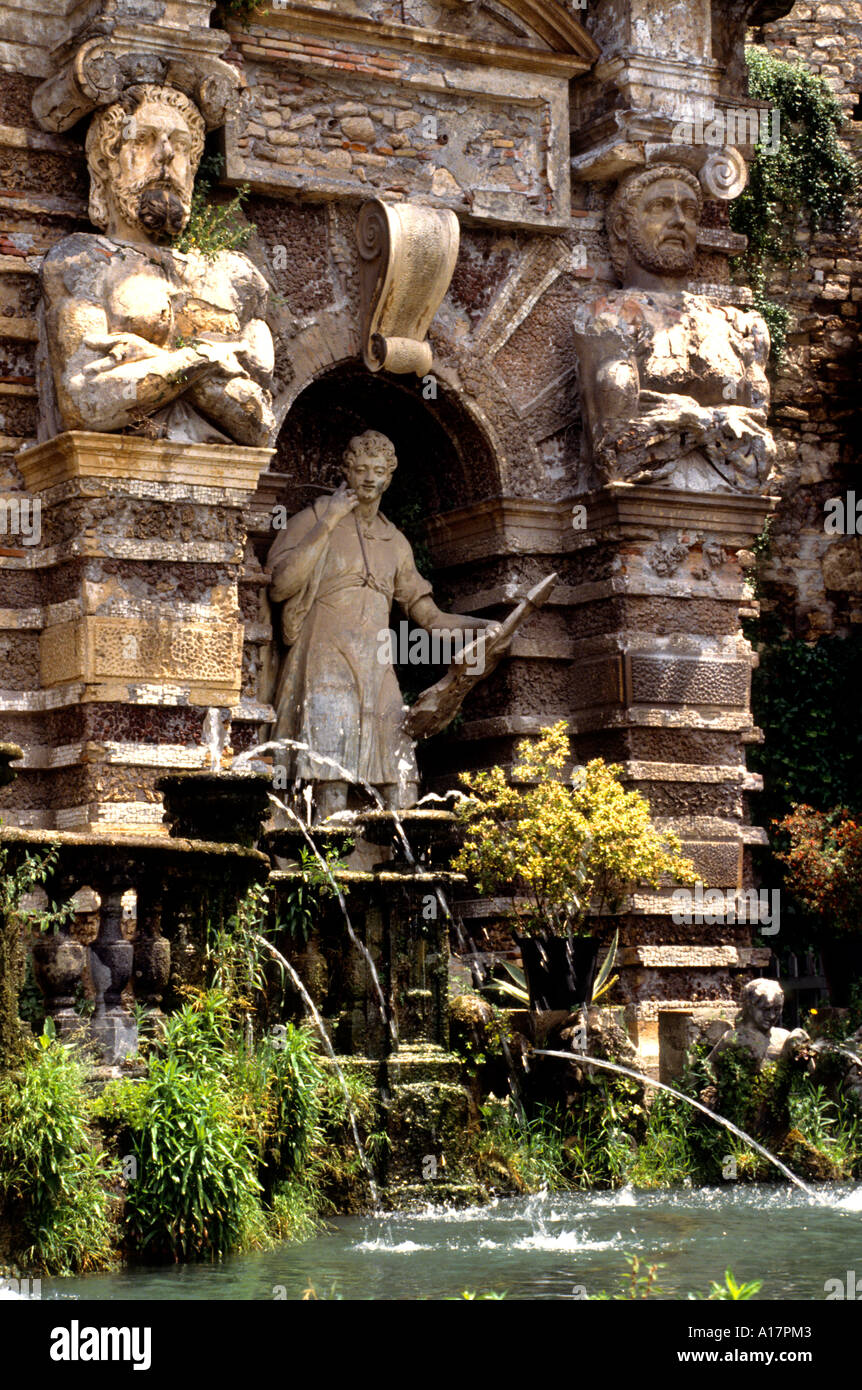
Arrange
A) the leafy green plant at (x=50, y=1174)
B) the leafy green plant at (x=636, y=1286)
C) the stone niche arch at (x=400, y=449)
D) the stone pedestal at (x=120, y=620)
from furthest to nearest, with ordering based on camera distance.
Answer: the stone niche arch at (x=400, y=449) → the stone pedestal at (x=120, y=620) → the leafy green plant at (x=50, y=1174) → the leafy green plant at (x=636, y=1286)

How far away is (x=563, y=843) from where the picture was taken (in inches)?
483

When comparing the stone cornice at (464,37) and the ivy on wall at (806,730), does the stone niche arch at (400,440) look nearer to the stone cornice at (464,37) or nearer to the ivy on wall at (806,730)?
the stone cornice at (464,37)

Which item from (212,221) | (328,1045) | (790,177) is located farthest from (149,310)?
(790,177)

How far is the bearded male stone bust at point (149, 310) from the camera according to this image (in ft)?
38.3

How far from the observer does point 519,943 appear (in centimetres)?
1223

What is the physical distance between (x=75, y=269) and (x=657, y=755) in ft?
15.2

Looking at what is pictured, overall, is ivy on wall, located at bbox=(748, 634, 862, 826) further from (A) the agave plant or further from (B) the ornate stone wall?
(A) the agave plant

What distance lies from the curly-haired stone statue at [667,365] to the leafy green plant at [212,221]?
7.84ft

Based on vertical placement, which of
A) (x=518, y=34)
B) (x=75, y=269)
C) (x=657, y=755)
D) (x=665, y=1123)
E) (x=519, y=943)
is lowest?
(x=665, y=1123)

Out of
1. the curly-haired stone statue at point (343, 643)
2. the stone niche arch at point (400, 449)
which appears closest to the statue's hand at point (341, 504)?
the curly-haired stone statue at point (343, 643)

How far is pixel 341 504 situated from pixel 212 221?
188 cm

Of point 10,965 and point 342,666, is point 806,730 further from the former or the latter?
point 10,965

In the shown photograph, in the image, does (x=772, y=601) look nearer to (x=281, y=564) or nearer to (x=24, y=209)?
(x=281, y=564)

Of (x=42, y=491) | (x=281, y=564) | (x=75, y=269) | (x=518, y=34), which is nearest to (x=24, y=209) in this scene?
(x=75, y=269)
